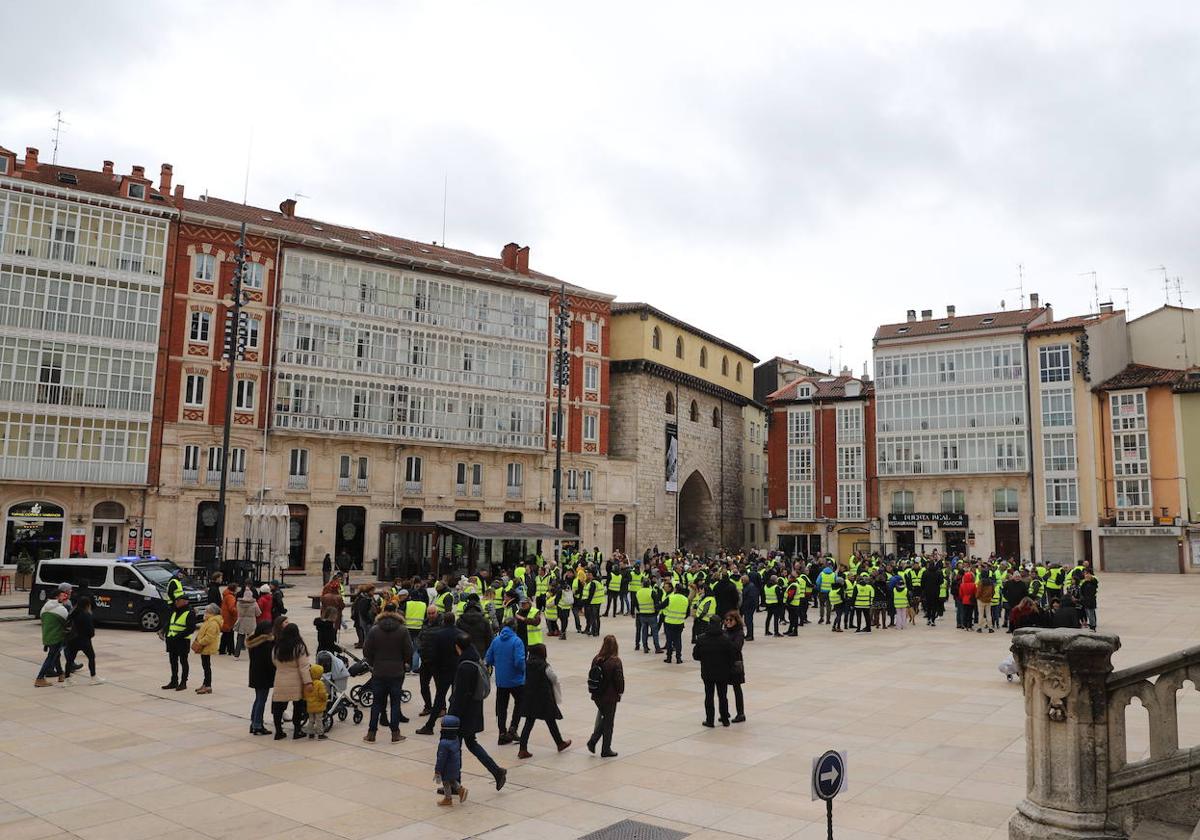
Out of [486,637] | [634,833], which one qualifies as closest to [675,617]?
[486,637]

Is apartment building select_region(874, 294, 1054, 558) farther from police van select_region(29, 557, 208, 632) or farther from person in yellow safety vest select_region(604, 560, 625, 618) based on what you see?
police van select_region(29, 557, 208, 632)

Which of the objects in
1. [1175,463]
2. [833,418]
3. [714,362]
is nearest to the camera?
[1175,463]

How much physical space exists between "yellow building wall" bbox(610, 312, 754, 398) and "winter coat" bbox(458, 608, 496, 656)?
4467 centimetres

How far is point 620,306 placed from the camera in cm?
5762

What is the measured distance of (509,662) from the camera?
10664mm

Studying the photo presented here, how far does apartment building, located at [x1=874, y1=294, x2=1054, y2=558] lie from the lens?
54.4 m

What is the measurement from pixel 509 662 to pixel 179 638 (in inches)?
254

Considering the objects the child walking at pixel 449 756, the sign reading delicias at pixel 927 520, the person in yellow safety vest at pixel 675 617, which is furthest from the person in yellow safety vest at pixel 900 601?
the sign reading delicias at pixel 927 520

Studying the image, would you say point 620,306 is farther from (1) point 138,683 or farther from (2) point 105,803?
(2) point 105,803

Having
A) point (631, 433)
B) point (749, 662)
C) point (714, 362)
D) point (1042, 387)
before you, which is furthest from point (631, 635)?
point (714, 362)

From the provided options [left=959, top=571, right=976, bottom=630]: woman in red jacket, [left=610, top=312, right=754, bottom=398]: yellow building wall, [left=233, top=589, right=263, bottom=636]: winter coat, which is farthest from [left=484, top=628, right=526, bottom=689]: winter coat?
[left=610, top=312, right=754, bottom=398]: yellow building wall

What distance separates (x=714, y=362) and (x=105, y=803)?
60766mm

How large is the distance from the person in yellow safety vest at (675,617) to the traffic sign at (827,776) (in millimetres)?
10297

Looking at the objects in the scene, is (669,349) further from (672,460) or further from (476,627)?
(476,627)
